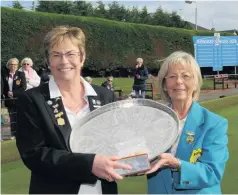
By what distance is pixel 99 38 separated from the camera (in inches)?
954

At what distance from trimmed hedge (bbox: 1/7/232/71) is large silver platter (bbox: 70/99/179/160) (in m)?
15.1

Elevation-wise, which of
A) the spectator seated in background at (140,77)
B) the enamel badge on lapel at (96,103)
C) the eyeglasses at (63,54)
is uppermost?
the eyeglasses at (63,54)

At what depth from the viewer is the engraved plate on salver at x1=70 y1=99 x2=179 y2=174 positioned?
1758 mm

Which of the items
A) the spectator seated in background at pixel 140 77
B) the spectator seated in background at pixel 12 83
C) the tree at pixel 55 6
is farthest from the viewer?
the tree at pixel 55 6

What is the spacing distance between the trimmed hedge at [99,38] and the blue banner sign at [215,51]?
1.05 metres

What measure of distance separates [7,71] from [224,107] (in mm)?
7774

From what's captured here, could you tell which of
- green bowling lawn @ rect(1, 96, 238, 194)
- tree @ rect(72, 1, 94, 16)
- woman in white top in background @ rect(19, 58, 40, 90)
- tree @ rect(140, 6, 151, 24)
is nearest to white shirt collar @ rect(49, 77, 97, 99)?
green bowling lawn @ rect(1, 96, 238, 194)

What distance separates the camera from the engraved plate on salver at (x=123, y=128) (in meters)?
1.76

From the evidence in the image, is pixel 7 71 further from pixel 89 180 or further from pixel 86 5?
pixel 86 5

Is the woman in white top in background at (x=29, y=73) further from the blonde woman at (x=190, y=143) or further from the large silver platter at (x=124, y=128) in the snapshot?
the large silver platter at (x=124, y=128)

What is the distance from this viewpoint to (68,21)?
21984 mm

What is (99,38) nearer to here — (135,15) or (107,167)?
(107,167)

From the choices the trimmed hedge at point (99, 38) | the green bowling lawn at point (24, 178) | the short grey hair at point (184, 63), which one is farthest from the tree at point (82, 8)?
the short grey hair at point (184, 63)

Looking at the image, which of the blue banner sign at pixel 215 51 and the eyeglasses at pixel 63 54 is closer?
the eyeglasses at pixel 63 54
